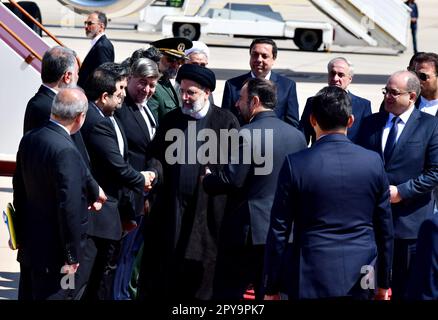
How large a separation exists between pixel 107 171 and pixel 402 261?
6.35 ft

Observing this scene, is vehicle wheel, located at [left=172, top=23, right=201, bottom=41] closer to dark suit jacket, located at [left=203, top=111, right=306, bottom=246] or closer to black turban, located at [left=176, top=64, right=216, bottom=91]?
black turban, located at [left=176, top=64, right=216, bottom=91]

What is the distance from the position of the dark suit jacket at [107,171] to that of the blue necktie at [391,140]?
1.54 meters

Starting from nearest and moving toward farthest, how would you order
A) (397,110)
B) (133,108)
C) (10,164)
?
(397,110) < (133,108) < (10,164)

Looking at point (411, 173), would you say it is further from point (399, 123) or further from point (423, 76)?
point (423, 76)

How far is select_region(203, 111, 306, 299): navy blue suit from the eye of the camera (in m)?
5.78

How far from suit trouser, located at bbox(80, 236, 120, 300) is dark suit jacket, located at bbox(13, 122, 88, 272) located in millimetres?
618

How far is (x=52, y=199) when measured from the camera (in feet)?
17.6

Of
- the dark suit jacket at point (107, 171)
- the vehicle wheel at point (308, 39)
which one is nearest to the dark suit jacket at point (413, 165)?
the dark suit jacket at point (107, 171)

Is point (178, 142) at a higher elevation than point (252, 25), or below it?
below

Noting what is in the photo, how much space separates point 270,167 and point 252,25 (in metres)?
19.0

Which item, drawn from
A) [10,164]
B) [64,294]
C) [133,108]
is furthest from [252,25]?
[64,294]

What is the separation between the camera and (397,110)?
6.34 metres

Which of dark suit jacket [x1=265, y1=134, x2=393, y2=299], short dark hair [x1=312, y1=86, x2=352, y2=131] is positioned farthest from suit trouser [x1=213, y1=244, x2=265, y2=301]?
short dark hair [x1=312, y1=86, x2=352, y2=131]

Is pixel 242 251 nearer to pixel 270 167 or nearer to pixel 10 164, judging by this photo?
pixel 270 167
